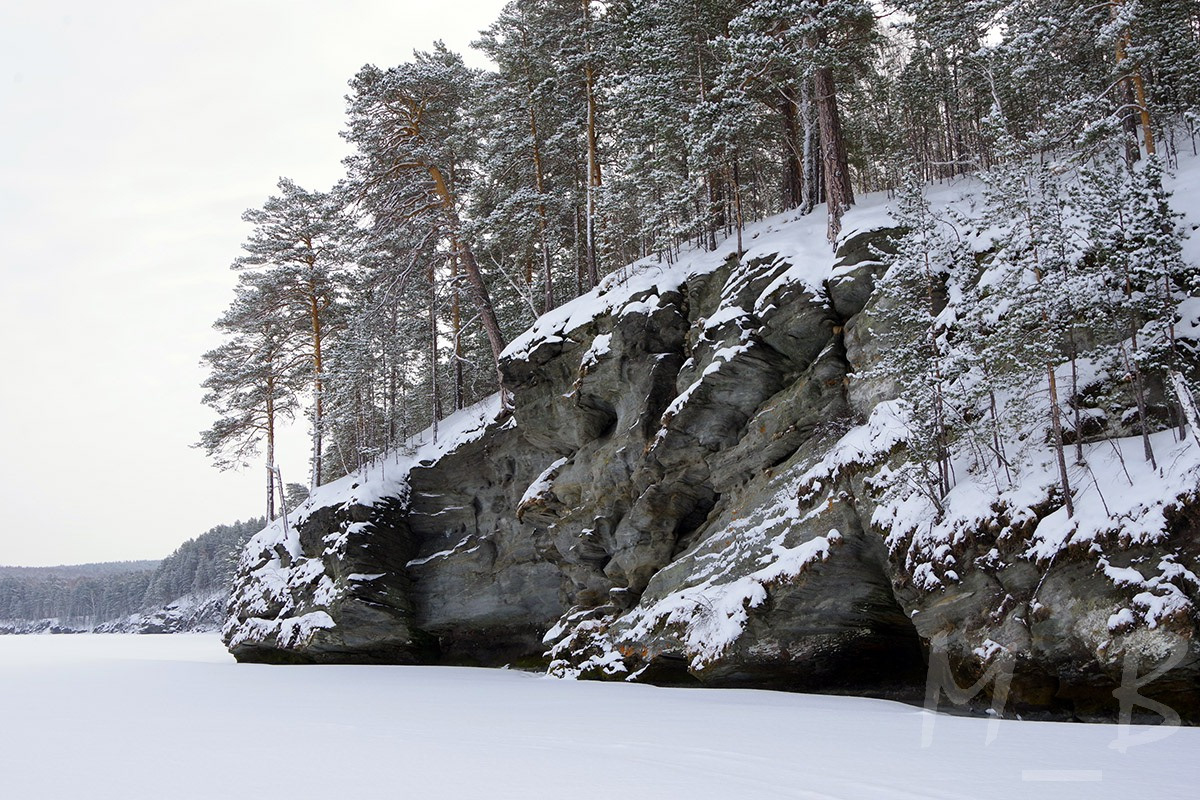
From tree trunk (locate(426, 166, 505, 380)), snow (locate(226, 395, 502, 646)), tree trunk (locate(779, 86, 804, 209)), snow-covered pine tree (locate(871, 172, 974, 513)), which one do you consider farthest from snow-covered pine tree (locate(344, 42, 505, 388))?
snow-covered pine tree (locate(871, 172, 974, 513))

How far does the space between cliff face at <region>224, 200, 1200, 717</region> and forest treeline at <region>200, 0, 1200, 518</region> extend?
1.98 metres

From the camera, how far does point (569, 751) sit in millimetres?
7238

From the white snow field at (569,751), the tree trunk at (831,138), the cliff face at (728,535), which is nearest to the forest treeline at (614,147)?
the tree trunk at (831,138)

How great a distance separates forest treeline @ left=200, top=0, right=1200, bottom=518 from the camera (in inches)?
669

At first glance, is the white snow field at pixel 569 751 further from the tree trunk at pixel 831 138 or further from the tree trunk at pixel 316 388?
the tree trunk at pixel 316 388

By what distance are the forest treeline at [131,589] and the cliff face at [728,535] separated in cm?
6155

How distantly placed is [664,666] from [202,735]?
9818 millimetres

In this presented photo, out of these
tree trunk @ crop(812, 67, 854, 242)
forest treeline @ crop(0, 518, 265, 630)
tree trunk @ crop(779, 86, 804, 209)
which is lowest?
forest treeline @ crop(0, 518, 265, 630)

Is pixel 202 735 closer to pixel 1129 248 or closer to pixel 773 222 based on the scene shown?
pixel 1129 248

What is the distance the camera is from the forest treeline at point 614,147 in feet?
55.7

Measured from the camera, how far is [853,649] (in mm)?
14258

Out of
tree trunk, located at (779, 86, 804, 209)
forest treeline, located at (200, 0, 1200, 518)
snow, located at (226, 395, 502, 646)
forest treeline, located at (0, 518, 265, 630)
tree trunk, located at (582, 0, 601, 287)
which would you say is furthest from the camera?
forest treeline, located at (0, 518, 265, 630)

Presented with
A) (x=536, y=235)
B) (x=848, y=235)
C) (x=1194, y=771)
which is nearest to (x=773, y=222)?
(x=848, y=235)

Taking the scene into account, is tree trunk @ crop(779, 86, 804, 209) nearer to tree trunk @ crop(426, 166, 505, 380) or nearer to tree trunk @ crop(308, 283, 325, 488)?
tree trunk @ crop(426, 166, 505, 380)
